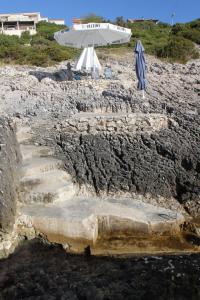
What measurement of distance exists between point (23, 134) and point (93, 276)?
7.02 meters

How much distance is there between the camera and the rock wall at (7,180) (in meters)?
8.81

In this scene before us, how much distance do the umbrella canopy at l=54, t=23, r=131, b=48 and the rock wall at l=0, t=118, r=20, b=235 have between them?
9.02 metres

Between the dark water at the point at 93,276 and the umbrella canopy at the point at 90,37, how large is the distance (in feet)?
39.1

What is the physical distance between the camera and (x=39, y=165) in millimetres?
11266

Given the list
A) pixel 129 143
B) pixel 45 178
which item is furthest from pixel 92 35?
pixel 45 178

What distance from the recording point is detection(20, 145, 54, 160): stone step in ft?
40.1

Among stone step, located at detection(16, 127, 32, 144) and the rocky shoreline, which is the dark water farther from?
stone step, located at detection(16, 127, 32, 144)

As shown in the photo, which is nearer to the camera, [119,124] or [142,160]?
[142,160]

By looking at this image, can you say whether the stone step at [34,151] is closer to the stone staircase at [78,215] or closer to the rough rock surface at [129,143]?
the rough rock surface at [129,143]

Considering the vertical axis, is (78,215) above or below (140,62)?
below

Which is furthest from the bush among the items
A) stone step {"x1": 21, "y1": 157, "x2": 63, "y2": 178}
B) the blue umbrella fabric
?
stone step {"x1": 21, "y1": 157, "x2": 63, "y2": 178}

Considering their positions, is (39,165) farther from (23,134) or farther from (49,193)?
(23,134)

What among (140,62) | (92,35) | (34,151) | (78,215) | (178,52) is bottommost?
(78,215)

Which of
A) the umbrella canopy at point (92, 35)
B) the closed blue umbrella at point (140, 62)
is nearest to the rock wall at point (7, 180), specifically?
the closed blue umbrella at point (140, 62)
